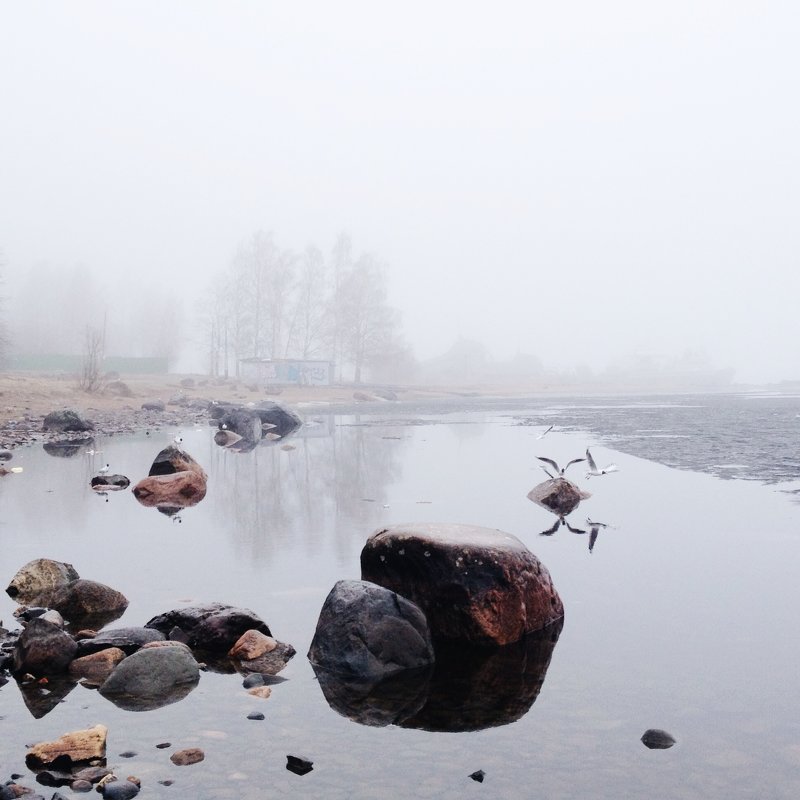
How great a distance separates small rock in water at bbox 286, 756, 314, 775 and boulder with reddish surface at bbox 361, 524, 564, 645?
215cm

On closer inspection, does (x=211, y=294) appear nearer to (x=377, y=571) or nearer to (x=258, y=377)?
(x=258, y=377)

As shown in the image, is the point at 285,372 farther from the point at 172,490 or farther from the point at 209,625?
the point at 209,625

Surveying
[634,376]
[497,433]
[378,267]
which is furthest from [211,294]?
[634,376]

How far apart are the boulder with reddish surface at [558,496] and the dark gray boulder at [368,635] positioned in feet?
21.5

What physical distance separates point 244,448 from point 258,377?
3967cm

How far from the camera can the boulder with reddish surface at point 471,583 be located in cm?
598

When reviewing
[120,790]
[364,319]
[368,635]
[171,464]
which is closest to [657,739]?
[368,635]

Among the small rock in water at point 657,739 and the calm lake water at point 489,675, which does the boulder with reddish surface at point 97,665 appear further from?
the small rock in water at point 657,739

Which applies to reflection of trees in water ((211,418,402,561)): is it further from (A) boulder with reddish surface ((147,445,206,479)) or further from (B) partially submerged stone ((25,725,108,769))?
(B) partially submerged stone ((25,725,108,769))

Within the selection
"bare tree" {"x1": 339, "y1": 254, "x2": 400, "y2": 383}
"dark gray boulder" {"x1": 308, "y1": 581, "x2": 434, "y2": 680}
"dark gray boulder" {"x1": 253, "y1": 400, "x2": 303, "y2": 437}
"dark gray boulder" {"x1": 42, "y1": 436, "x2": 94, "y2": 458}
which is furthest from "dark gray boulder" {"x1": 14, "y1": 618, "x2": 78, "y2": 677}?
"bare tree" {"x1": 339, "y1": 254, "x2": 400, "y2": 383}

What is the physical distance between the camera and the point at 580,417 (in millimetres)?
35031

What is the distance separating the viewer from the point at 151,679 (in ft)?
16.5

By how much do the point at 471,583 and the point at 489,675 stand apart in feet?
2.52

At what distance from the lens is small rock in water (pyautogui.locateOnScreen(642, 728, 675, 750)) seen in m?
4.20
